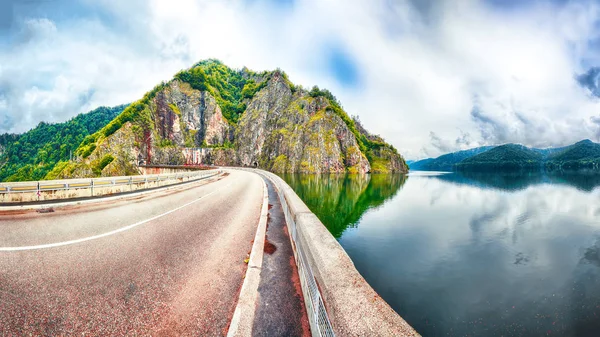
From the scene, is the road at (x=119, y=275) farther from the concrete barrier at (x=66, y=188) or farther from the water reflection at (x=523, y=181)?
the water reflection at (x=523, y=181)

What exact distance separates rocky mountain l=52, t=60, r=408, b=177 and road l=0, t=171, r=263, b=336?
A: 8629 cm

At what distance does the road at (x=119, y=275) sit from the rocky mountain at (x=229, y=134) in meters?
86.3

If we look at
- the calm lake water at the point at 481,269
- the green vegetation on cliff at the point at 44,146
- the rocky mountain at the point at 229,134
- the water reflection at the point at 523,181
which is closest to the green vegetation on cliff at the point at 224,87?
the rocky mountain at the point at 229,134

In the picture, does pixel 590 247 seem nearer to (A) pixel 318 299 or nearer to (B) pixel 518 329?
(B) pixel 518 329

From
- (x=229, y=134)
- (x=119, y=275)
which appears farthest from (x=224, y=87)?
(x=119, y=275)

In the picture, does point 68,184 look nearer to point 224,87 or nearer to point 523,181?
point 523,181

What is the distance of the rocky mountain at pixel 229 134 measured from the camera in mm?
91188

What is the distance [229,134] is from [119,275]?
405 feet

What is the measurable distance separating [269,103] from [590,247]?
117738 millimetres

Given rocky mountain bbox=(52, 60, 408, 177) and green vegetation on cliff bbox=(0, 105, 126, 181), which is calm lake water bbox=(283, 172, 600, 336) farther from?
green vegetation on cliff bbox=(0, 105, 126, 181)

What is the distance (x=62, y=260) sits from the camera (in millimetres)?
4422

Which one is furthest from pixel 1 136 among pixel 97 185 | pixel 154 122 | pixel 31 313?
pixel 31 313

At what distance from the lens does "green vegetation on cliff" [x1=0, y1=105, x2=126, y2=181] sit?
119875mm

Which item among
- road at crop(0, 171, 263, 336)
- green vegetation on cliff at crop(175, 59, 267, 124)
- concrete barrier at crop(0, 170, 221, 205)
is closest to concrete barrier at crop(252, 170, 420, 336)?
road at crop(0, 171, 263, 336)
